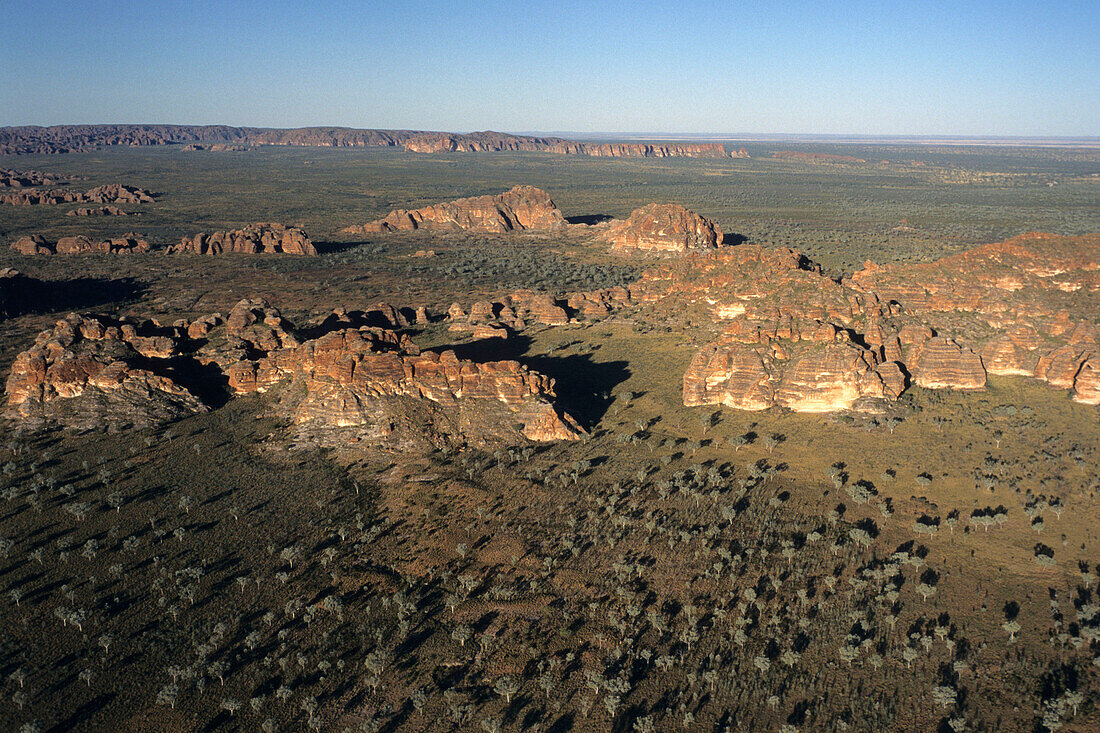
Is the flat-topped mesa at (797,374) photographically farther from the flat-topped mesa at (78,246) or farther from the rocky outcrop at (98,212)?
the rocky outcrop at (98,212)

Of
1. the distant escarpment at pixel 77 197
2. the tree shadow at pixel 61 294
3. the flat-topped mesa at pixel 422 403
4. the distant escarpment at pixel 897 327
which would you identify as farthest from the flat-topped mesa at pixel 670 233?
the distant escarpment at pixel 77 197

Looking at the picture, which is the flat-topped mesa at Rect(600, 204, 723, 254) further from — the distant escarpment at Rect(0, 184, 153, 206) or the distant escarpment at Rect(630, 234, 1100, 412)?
the distant escarpment at Rect(0, 184, 153, 206)

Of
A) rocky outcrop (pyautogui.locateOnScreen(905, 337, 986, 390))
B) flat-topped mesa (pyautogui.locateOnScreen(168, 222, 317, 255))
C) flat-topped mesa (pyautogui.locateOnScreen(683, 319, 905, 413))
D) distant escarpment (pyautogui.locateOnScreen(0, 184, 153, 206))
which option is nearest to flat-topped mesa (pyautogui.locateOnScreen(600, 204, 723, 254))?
flat-topped mesa (pyautogui.locateOnScreen(168, 222, 317, 255))

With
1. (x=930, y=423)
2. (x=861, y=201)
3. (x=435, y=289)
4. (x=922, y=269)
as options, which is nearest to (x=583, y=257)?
(x=435, y=289)

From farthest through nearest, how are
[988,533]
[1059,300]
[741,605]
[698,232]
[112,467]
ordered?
[698,232] → [1059,300] → [112,467] → [988,533] → [741,605]

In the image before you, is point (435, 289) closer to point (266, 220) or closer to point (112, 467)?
point (112, 467)

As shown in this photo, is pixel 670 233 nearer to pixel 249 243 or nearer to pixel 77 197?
pixel 249 243
